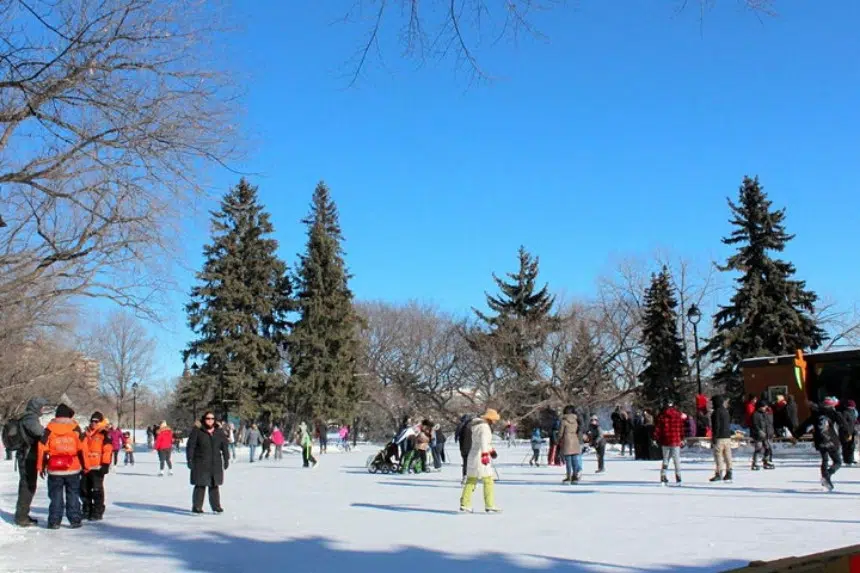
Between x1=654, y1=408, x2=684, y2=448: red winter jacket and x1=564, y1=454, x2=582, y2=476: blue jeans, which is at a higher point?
x1=654, y1=408, x2=684, y2=448: red winter jacket

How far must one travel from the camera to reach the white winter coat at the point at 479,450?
11.2m

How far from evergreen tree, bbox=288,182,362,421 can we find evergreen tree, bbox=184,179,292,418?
140 centimetres

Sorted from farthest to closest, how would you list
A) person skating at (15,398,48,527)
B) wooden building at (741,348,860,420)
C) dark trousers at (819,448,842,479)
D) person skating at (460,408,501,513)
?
1. wooden building at (741,348,860,420)
2. dark trousers at (819,448,842,479)
3. person skating at (460,408,501,513)
4. person skating at (15,398,48,527)

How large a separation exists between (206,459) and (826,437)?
9822mm

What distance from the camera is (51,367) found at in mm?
38938

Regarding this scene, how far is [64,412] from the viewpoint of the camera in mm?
10633

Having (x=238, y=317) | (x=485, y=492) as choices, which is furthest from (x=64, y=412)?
(x=238, y=317)

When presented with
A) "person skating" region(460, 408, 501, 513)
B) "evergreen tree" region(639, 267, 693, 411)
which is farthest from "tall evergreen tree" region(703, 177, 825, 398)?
"person skating" region(460, 408, 501, 513)

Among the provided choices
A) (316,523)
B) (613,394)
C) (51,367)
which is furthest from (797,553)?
(613,394)

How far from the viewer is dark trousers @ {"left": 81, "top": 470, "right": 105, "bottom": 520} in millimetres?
11797

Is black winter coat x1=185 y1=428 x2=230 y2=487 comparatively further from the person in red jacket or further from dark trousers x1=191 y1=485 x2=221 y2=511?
the person in red jacket

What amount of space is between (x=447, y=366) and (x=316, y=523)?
46.3m

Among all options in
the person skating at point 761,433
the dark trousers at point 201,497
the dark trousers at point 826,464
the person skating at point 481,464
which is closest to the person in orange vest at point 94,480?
the dark trousers at point 201,497

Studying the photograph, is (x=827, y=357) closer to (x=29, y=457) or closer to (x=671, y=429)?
(x=671, y=429)
